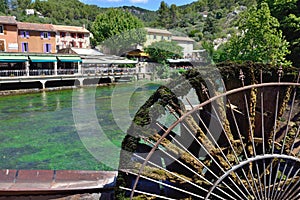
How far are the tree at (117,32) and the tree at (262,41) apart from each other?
95.8ft

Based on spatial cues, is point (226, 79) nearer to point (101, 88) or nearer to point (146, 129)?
point (146, 129)

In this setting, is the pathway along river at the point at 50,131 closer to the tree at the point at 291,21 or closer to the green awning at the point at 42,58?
the green awning at the point at 42,58

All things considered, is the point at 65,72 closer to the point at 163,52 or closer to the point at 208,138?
the point at 163,52

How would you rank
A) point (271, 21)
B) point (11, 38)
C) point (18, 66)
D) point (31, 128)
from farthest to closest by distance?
point (11, 38) < point (18, 66) < point (271, 21) < point (31, 128)

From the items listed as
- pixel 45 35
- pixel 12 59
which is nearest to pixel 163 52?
pixel 45 35

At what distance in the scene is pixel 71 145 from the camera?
12.7 meters

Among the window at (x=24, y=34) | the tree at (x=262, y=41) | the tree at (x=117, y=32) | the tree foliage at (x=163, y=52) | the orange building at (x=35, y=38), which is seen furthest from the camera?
the tree at (x=117, y=32)

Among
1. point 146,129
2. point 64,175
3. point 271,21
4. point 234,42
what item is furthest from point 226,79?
point 234,42

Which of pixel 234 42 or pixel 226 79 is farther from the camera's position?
pixel 234 42

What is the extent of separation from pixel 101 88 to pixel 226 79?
26464 millimetres

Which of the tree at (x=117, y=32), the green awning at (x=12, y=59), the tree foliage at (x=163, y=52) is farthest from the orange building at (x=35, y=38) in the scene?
the tree foliage at (x=163, y=52)

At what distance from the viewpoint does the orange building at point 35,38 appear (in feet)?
123

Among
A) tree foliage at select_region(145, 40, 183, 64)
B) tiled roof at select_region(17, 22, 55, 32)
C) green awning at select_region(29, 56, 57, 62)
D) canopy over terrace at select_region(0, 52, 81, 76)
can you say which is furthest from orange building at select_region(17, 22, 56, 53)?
tree foliage at select_region(145, 40, 183, 64)

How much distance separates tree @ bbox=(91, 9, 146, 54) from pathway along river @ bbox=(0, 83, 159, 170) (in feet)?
71.8
